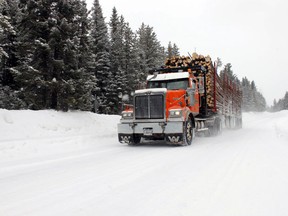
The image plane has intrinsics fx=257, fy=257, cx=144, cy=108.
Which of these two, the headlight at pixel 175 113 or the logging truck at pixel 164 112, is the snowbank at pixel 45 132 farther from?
the headlight at pixel 175 113

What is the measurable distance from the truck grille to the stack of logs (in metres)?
4.78

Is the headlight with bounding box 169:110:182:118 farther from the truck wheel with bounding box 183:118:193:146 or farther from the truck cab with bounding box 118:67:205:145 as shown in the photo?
the truck wheel with bounding box 183:118:193:146

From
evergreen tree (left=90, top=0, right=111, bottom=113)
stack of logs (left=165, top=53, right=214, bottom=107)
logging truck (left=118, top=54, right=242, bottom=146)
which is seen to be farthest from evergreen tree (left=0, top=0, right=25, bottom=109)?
logging truck (left=118, top=54, right=242, bottom=146)

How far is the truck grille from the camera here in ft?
30.5

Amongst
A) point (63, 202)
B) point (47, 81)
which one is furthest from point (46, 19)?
point (63, 202)

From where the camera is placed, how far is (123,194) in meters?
3.73

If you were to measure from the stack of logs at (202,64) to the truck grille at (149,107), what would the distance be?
4778 millimetres

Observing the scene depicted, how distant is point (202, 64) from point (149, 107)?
5.37 m

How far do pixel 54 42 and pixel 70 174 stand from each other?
12.2 m

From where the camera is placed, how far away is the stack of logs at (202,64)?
13359 millimetres

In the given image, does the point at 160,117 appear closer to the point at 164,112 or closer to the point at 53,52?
the point at 164,112

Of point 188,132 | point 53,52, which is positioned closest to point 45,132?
point 53,52

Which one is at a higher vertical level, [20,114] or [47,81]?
[47,81]

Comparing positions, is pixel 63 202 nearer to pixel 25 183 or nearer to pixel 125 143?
pixel 25 183
